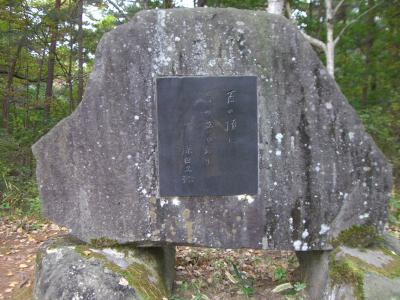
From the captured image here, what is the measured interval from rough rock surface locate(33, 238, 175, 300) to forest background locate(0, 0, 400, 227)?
4.73m

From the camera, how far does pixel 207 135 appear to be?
3.26 metres

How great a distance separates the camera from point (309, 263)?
365 cm

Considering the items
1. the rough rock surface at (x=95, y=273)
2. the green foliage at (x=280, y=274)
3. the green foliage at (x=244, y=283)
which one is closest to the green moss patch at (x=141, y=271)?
the rough rock surface at (x=95, y=273)

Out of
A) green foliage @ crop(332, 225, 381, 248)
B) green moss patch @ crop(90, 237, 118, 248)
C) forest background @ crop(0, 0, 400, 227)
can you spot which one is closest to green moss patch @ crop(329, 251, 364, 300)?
green foliage @ crop(332, 225, 381, 248)

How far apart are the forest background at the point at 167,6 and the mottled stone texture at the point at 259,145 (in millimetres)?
4693

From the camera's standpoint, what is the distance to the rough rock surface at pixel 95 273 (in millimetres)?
2982

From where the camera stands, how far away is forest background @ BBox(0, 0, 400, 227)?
8141 millimetres

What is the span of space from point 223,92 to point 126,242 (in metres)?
1.50

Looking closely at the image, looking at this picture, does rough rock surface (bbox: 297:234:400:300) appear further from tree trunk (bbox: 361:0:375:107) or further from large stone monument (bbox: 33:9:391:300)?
tree trunk (bbox: 361:0:375:107)

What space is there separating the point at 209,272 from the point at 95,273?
166 centimetres

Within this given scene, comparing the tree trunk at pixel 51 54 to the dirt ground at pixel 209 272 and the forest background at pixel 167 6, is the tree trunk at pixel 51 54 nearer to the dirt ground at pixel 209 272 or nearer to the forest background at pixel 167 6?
the forest background at pixel 167 6

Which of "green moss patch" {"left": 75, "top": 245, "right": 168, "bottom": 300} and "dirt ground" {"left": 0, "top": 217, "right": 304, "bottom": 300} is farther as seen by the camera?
"dirt ground" {"left": 0, "top": 217, "right": 304, "bottom": 300}

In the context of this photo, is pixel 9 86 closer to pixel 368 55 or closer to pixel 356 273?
pixel 368 55

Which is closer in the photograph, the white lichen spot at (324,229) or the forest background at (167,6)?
the white lichen spot at (324,229)
